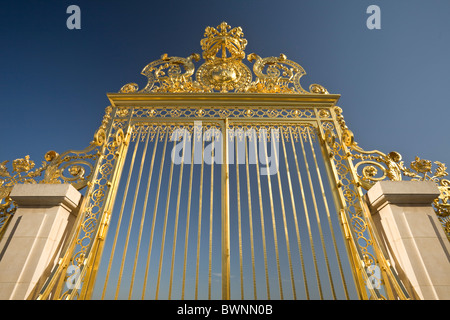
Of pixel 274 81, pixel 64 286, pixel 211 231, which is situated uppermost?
pixel 274 81

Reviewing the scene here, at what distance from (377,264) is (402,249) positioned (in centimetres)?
34

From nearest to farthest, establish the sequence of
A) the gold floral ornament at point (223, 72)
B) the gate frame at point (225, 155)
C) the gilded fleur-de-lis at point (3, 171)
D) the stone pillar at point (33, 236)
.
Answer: the stone pillar at point (33, 236) → the gate frame at point (225, 155) → the gilded fleur-de-lis at point (3, 171) → the gold floral ornament at point (223, 72)

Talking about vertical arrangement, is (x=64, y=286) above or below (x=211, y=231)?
below

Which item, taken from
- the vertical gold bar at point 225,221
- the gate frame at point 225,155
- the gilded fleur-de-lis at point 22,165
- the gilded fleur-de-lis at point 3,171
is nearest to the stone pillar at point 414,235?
the gate frame at point 225,155

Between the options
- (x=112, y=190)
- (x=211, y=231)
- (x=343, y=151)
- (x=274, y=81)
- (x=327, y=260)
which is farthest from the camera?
(x=274, y=81)

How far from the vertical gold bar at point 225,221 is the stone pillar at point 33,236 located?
192cm

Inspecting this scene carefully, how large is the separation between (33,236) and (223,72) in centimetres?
382

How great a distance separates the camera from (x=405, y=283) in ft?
8.46

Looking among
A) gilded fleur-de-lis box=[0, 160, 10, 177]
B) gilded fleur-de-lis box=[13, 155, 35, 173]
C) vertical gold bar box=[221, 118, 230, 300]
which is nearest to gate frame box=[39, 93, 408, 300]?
vertical gold bar box=[221, 118, 230, 300]

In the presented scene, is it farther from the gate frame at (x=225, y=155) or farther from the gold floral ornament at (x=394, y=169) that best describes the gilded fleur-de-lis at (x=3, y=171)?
the gold floral ornament at (x=394, y=169)

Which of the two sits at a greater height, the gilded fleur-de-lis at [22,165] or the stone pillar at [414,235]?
the gilded fleur-de-lis at [22,165]

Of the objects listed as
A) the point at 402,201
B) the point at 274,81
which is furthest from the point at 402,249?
the point at 274,81

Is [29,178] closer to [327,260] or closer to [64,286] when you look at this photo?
[64,286]

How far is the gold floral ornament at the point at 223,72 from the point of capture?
14.9 ft
